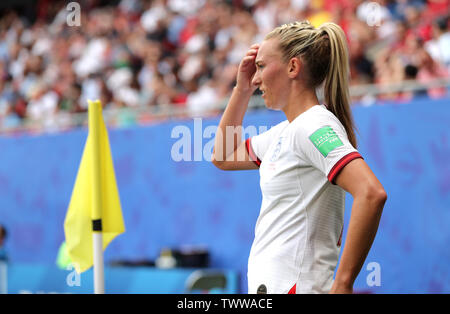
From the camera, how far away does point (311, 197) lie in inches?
88.0

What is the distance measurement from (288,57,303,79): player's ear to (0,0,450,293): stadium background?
228 centimetres

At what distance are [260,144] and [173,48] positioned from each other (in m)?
7.65

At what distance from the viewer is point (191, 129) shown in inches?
288

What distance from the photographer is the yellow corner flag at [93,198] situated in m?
2.94

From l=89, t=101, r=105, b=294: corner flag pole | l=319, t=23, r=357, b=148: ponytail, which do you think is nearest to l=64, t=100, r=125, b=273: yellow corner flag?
l=89, t=101, r=105, b=294: corner flag pole

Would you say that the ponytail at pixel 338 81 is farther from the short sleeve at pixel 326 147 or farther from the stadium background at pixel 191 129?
the stadium background at pixel 191 129

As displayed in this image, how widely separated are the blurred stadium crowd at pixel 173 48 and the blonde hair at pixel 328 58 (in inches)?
163

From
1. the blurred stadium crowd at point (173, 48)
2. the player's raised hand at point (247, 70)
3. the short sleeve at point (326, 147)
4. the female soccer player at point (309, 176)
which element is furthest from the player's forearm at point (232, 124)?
the blurred stadium crowd at point (173, 48)

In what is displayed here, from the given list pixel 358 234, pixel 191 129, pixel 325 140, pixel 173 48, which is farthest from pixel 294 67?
pixel 173 48

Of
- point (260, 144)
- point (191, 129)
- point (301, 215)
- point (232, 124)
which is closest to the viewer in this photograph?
point (301, 215)

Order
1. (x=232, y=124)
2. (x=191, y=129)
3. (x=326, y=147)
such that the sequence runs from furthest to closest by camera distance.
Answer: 1. (x=191, y=129)
2. (x=232, y=124)
3. (x=326, y=147)

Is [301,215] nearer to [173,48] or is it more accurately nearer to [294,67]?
[294,67]
